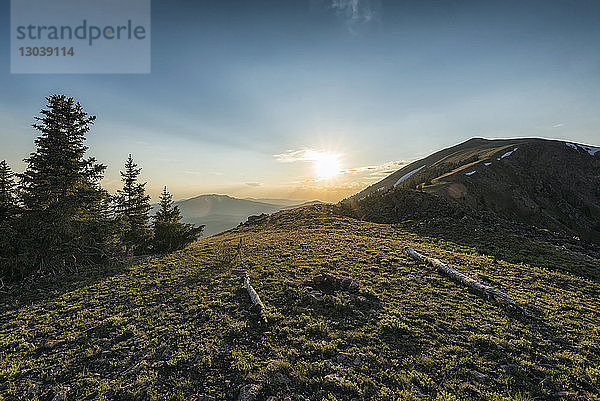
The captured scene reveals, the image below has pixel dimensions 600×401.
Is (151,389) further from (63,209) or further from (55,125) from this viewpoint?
(55,125)

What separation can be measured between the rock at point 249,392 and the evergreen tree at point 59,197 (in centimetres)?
2080

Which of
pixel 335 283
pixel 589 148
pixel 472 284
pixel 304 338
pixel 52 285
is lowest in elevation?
pixel 52 285

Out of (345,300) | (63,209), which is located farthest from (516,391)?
(63,209)

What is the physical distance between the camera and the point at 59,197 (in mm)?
19828

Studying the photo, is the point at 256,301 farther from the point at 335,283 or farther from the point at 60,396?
the point at 60,396

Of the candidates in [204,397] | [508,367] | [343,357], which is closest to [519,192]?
[508,367]

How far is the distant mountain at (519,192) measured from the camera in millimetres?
43781

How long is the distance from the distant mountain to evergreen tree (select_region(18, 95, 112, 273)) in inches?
1588

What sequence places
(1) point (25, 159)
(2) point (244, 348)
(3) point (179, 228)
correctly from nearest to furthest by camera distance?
1. (2) point (244, 348)
2. (1) point (25, 159)
3. (3) point (179, 228)

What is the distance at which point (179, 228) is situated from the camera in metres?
30.3

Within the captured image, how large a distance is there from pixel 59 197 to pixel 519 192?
81044 mm

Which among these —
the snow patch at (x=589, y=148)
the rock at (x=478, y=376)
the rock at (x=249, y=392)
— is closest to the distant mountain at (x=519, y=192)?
the snow patch at (x=589, y=148)

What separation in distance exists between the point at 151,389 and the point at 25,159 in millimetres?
23337

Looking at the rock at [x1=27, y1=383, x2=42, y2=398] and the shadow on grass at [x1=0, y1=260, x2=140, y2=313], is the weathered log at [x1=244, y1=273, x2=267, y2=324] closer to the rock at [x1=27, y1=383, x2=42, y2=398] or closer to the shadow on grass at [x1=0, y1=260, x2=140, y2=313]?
the rock at [x1=27, y1=383, x2=42, y2=398]
